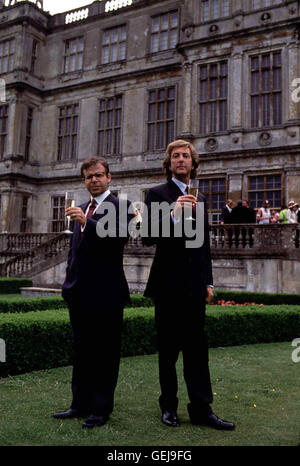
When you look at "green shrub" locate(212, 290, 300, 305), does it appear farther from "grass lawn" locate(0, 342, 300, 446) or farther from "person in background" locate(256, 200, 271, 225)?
"grass lawn" locate(0, 342, 300, 446)

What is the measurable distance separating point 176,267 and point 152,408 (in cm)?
130

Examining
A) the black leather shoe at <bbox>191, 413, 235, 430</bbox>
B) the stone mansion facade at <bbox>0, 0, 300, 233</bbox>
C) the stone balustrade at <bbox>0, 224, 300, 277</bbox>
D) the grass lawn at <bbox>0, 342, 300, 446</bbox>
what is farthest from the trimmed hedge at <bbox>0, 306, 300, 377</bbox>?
the stone mansion facade at <bbox>0, 0, 300, 233</bbox>

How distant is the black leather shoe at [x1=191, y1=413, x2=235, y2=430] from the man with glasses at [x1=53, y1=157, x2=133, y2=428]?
2.29 feet

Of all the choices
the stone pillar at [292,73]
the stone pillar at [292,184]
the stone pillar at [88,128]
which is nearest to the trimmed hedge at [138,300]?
the stone pillar at [292,184]

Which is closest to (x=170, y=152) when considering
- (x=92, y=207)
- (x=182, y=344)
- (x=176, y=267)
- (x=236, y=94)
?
(x=92, y=207)

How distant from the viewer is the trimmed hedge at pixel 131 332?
545 centimetres

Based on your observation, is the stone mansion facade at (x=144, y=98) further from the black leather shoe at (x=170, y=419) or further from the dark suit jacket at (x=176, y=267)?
the black leather shoe at (x=170, y=419)

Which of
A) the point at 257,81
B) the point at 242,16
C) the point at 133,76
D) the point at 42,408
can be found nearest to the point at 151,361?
the point at 42,408

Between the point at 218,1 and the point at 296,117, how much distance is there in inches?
253

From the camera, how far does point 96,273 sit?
372 cm

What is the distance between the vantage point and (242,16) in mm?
18672

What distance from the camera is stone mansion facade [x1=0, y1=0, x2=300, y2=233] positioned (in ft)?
59.2
